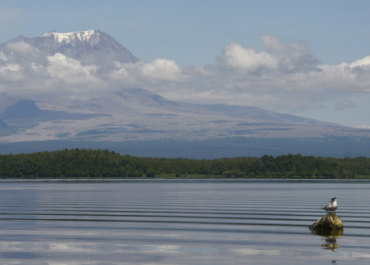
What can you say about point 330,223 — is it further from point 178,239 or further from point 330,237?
point 178,239

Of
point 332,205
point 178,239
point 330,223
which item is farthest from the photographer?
point 330,223

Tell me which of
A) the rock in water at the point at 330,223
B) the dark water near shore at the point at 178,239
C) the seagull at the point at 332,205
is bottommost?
the dark water near shore at the point at 178,239

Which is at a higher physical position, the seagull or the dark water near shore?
the seagull

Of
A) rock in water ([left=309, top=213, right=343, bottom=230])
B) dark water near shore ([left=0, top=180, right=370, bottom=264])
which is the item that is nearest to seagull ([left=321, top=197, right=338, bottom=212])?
rock in water ([left=309, top=213, right=343, bottom=230])

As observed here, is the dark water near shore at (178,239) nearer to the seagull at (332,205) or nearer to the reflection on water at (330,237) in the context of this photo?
the reflection on water at (330,237)

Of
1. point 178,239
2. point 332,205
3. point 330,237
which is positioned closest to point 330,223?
point 330,237

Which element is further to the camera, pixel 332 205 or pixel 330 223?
pixel 330 223

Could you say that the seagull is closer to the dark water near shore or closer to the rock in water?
the rock in water

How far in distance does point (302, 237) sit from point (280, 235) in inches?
50.0

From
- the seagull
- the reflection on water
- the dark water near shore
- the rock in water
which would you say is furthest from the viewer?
the rock in water

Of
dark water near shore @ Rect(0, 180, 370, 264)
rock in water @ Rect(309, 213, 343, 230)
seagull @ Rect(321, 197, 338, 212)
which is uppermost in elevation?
seagull @ Rect(321, 197, 338, 212)

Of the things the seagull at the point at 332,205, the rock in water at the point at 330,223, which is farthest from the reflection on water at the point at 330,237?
the seagull at the point at 332,205

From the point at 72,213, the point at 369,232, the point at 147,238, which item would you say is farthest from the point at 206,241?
the point at 72,213

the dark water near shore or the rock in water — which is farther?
the rock in water
